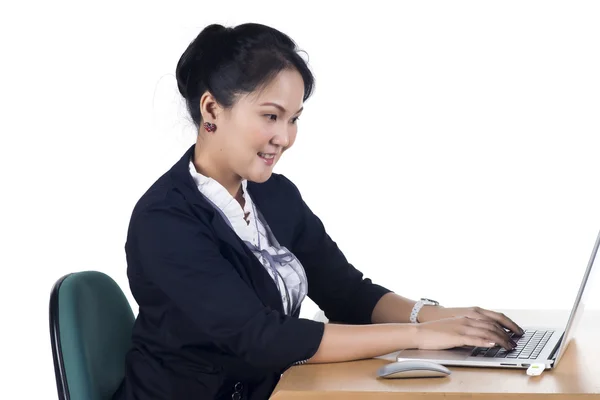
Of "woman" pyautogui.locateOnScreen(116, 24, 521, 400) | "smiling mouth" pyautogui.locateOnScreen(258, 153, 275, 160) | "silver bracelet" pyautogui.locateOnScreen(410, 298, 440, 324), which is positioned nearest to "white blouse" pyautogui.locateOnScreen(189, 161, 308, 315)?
"woman" pyautogui.locateOnScreen(116, 24, 521, 400)

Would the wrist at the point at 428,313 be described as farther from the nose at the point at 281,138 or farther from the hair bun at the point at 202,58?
the hair bun at the point at 202,58

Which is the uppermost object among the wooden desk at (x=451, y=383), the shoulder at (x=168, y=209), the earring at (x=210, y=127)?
the earring at (x=210, y=127)

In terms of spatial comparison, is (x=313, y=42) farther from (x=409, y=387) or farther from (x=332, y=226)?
(x=409, y=387)

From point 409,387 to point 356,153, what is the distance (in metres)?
2.52

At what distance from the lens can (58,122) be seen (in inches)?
150

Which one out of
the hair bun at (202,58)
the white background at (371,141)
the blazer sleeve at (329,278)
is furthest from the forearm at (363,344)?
the white background at (371,141)

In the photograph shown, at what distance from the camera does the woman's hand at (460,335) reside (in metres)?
1.72

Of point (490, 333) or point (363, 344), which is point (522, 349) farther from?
point (363, 344)

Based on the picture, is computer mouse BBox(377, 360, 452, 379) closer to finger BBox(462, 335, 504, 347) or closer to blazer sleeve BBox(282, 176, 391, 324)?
finger BBox(462, 335, 504, 347)

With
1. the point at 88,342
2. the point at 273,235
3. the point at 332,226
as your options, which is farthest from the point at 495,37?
the point at 88,342

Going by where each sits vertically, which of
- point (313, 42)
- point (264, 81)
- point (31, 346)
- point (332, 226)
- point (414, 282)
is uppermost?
point (313, 42)

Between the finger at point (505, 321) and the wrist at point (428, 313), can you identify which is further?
the wrist at point (428, 313)

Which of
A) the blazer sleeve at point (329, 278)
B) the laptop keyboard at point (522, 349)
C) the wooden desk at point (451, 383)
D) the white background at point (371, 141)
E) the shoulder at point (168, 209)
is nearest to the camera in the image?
the wooden desk at point (451, 383)

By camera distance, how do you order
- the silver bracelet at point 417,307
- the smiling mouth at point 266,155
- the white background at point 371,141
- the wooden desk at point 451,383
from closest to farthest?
the wooden desk at point 451,383 < the smiling mouth at point 266,155 < the silver bracelet at point 417,307 < the white background at point 371,141
